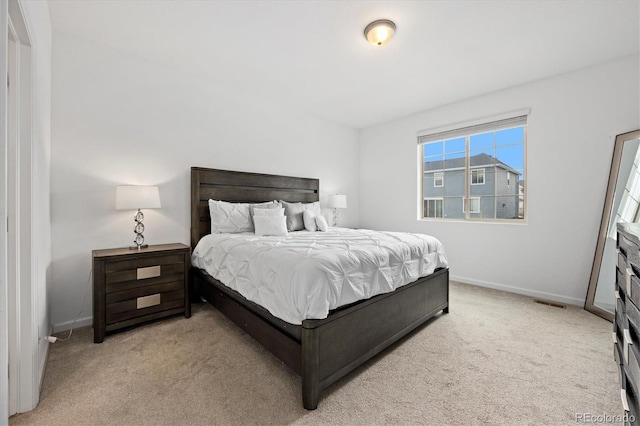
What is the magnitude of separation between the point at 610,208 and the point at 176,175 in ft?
15.2

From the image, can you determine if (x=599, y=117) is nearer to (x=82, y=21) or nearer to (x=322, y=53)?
(x=322, y=53)

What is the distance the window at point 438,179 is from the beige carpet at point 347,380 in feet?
7.71

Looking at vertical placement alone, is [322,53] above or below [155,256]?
above

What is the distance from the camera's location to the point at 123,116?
2750 mm

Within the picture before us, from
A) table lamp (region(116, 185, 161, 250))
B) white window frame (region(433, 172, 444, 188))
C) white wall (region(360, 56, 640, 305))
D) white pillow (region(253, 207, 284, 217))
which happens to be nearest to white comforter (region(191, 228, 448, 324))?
white pillow (region(253, 207, 284, 217))

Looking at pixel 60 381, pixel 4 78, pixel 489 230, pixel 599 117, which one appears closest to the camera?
pixel 4 78

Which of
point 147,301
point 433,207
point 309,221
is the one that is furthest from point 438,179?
point 147,301

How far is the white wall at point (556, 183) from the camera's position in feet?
9.46

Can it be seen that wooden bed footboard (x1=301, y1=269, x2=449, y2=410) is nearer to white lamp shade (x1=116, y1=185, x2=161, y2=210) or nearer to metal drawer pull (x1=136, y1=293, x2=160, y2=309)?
metal drawer pull (x1=136, y1=293, x2=160, y2=309)

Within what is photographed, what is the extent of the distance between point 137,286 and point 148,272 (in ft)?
0.45

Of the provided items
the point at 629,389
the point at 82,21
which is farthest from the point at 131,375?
the point at 82,21

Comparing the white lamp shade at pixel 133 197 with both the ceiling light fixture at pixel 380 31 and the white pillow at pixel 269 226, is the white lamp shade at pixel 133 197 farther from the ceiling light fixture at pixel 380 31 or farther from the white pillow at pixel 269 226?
the ceiling light fixture at pixel 380 31

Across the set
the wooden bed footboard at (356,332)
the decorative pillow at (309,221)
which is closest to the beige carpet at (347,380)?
the wooden bed footboard at (356,332)

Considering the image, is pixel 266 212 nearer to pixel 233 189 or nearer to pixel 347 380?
pixel 233 189
